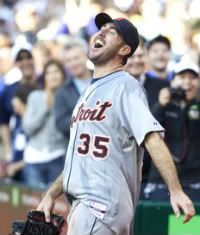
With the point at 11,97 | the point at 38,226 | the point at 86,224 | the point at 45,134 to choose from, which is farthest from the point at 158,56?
the point at 86,224

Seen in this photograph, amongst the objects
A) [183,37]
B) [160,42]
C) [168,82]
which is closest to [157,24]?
[183,37]

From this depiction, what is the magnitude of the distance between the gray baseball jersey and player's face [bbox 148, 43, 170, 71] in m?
3.63

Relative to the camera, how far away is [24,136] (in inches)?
396

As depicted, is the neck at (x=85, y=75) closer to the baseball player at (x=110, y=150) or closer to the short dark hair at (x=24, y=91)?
the short dark hair at (x=24, y=91)

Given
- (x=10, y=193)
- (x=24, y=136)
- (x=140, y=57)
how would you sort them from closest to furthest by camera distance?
(x=140, y=57) → (x=10, y=193) → (x=24, y=136)

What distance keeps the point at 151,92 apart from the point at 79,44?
3.97ft

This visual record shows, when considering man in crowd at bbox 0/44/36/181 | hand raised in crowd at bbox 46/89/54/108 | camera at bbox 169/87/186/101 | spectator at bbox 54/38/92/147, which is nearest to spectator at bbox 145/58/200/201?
camera at bbox 169/87/186/101

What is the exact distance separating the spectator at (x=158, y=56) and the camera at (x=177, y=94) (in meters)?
0.96

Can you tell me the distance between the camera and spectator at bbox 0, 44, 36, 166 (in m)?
10.2

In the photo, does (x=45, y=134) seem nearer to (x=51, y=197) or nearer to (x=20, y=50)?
(x=20, y=50)

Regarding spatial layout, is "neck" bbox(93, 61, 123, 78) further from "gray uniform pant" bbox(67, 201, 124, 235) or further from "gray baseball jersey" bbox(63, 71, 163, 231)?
"gray uniform pant" bbox(67, 201, 124, 235)

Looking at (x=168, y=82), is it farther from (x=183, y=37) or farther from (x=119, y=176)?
(x=119, y=176)

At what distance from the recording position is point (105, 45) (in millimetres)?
5148

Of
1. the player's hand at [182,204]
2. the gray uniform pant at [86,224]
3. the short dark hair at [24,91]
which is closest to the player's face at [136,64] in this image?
the short dark hair at [24,91]
